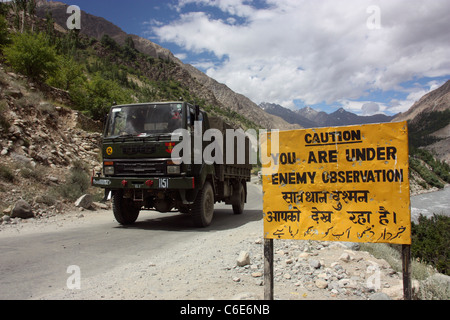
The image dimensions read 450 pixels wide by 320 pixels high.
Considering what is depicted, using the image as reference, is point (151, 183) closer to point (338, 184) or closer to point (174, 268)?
point (174, 268)

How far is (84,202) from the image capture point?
477 inches

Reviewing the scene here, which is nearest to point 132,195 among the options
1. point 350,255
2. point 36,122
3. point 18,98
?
point 350,255

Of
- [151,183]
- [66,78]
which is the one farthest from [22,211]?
[66,78]

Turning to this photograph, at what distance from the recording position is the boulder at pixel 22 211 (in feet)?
30.6

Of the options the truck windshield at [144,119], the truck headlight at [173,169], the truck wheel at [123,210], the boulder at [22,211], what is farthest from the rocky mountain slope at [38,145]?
the truck headlight at [173,169]

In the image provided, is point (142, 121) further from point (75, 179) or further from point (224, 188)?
point (75, 179)

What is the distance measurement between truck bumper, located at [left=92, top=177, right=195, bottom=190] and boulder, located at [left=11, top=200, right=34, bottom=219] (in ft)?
10.5

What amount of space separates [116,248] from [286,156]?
4.27 metres

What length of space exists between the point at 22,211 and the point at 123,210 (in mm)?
3115

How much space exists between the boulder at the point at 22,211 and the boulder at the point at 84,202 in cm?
227

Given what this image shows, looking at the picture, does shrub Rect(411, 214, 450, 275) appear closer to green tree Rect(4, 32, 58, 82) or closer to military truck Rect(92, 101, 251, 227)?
military truck Rect(92, 101, 251, 227)

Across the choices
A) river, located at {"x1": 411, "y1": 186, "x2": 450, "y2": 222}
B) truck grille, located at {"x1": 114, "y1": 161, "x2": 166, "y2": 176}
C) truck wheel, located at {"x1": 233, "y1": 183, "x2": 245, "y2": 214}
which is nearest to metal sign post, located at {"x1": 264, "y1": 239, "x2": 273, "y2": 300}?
truck grille, located at {"x1": 114, "y1": 161, "x2": 166, "y2": 176}

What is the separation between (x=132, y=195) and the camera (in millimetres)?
8445

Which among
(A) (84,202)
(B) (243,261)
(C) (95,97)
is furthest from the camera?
(C) (95,97)
